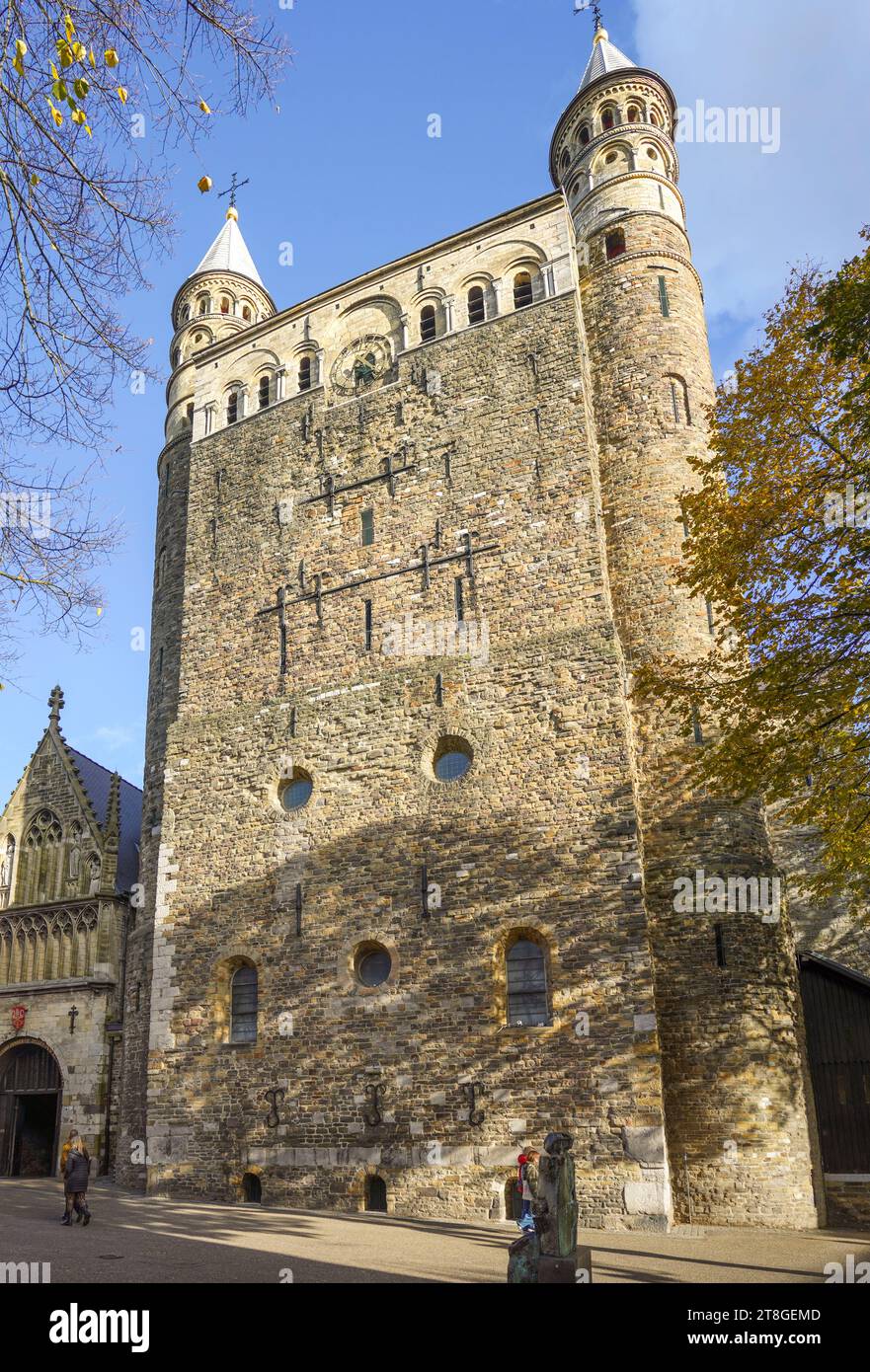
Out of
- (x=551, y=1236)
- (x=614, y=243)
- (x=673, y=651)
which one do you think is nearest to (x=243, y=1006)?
(x=673, y=651)

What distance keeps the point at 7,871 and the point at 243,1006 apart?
11.0 m

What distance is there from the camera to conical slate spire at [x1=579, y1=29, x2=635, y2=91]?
2272 centimetres

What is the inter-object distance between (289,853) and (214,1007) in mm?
3053

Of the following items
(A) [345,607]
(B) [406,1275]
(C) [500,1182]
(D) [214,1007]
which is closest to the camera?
(B) [406,1275]

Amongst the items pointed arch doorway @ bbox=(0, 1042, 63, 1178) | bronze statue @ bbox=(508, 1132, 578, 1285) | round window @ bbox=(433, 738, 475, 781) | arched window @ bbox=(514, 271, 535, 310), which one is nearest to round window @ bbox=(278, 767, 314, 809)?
round window @ bbox=(433, 738, 475, 781)

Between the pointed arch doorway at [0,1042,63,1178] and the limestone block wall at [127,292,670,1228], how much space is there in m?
5.35

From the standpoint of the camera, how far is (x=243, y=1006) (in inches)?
692

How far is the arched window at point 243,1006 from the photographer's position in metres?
17.4

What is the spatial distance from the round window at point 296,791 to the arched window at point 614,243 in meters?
12.0

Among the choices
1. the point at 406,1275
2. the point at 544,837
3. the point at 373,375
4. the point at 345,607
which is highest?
the point at 373,375

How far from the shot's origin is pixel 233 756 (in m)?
19.2

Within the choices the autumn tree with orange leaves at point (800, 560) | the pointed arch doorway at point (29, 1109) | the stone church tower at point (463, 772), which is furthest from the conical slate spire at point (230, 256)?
the pointed arch doorway at point (29, 1109)

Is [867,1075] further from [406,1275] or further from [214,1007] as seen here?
[214,1007]
